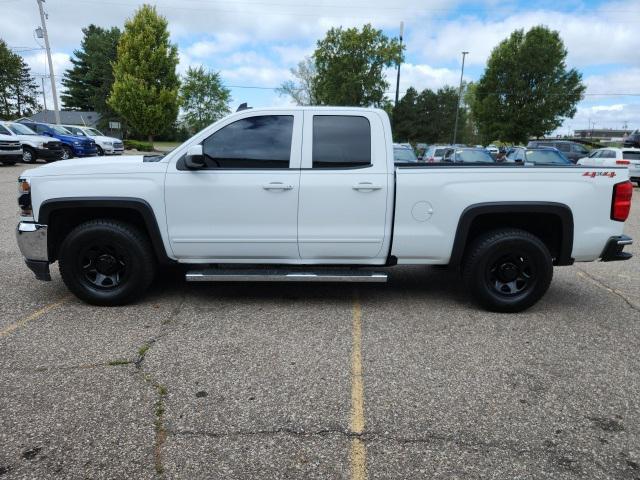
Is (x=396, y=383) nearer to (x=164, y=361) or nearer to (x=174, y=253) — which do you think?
(x=164, y=361)

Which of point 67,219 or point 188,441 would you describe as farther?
point 67,219

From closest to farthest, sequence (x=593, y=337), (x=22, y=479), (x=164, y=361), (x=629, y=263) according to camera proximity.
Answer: (x=22, y=479) < (x=164, y=361) < (x=593, y=337) < (x=629, y=263)

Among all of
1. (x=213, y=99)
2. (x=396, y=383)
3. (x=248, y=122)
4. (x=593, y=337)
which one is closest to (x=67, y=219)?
(x=248, y=122)

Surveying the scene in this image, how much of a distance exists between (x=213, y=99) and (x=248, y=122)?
55.3 meters

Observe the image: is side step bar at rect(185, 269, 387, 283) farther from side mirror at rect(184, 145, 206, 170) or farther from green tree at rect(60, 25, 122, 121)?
green tree at rect(60, 25, 122, 121)

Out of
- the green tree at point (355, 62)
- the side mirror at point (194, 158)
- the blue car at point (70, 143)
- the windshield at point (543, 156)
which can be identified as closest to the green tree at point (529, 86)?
the green tree at point (355, 62)

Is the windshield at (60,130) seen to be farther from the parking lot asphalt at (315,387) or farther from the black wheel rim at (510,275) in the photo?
the black wheel rim at (510,275)

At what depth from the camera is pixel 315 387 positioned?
10.5 feet

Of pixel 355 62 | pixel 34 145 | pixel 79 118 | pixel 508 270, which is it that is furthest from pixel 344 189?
pixel 79 118

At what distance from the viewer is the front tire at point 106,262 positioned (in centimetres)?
443

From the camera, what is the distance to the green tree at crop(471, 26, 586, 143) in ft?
119

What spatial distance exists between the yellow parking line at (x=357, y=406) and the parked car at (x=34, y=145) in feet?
69.7

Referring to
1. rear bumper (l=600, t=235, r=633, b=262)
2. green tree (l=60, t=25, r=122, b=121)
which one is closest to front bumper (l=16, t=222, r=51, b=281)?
rear bumper (l=600, t=235, r=633, b=262)

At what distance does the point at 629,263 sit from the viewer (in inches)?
270
